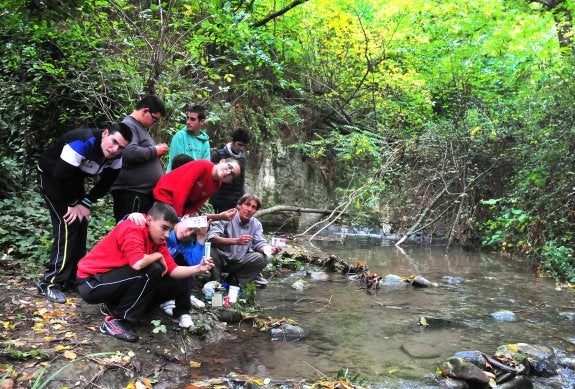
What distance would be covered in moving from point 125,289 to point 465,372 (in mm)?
2698

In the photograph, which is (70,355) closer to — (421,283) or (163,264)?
(163,264)

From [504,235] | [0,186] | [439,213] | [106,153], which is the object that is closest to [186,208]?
[106,153]

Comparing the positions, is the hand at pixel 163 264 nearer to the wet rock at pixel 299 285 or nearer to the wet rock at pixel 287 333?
the wet rock at pixel 287 333

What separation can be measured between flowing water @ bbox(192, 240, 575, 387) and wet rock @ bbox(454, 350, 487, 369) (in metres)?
0.17

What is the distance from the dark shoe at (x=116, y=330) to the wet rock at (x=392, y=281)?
4.37 metres

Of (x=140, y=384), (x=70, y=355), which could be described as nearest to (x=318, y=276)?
(x=140, y=384)

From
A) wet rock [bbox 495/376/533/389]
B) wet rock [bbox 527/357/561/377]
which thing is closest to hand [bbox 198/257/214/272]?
wet rock [bbox 495/376/533/389]

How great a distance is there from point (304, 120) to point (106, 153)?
31.2 ft

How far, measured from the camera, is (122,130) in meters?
3.65

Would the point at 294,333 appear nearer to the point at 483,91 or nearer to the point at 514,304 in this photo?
the point at 514,304

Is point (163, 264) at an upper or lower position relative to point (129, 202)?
lower

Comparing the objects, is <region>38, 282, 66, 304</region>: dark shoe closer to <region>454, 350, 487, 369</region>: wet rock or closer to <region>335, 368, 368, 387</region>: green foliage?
<region>335, 368, 368, 387</region>: green foliage

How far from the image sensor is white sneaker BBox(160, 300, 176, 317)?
3.94 m

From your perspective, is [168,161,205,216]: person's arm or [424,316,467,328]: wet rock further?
[424,316,467,328]: wet rock
